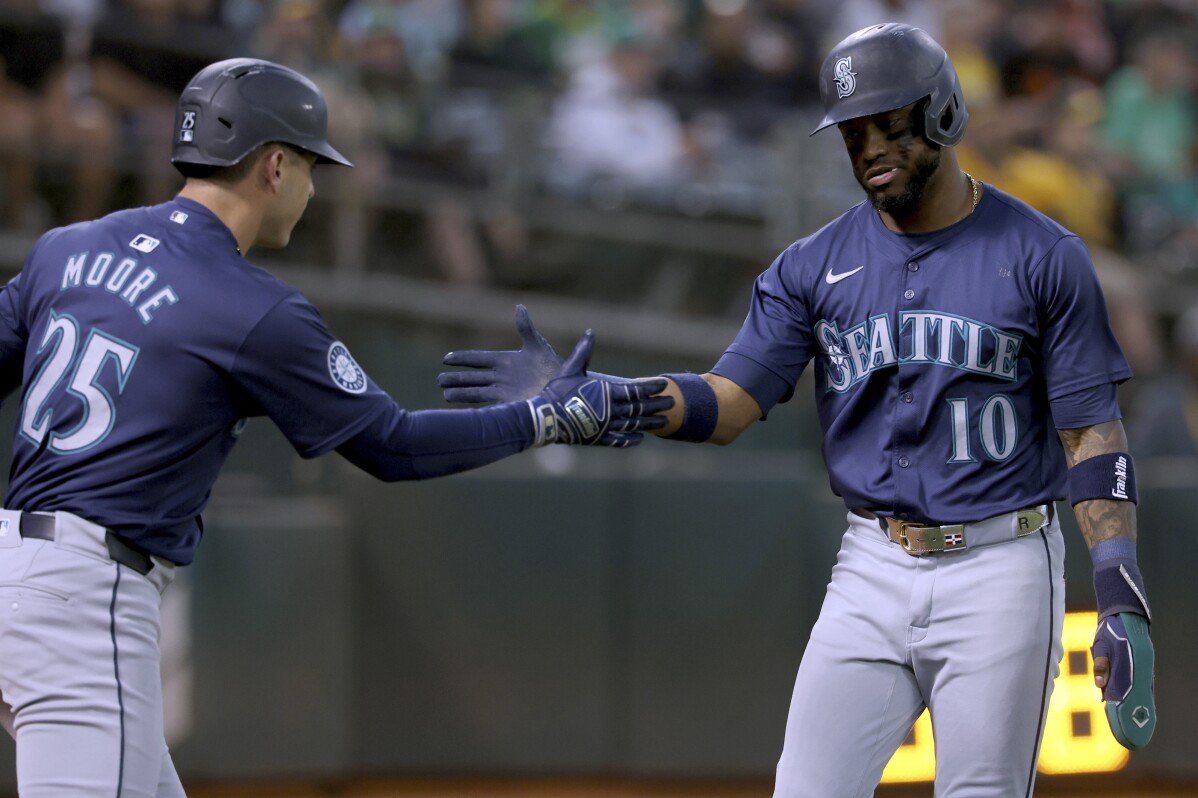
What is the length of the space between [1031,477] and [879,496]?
1.09 ft

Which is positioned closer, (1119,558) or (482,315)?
(1119,558)

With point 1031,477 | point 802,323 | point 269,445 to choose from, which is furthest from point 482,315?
point 1031,477

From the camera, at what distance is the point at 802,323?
365cm

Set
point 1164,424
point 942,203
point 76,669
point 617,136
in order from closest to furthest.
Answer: point 76,669 < point 942,203 < point 1164,424 < point 617,136

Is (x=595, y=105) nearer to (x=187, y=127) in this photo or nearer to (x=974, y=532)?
(x=187, y=127)

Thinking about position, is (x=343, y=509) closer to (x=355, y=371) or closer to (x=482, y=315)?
(x=482, y=315)

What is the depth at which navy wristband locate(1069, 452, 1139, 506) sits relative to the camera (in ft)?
10.7

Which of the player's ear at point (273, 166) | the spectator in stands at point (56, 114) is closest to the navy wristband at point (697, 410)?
the player's ear at point (273, 166)

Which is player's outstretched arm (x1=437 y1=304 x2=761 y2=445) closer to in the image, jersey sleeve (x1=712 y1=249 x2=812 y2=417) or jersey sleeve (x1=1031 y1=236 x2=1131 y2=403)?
jersey sleeve (x1=712 y1=249 x2=812 y2=417)

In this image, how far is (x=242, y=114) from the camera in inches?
129

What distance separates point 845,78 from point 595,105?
16.4 ft

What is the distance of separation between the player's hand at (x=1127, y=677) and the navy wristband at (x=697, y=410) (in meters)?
1.02

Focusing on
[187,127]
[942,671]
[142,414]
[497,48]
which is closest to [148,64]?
[497,48]

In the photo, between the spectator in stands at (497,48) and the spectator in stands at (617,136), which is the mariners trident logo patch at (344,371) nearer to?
the spectator in stands at (617,136)
